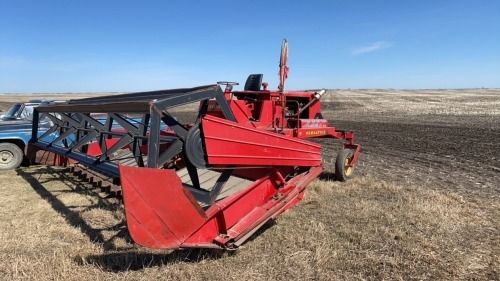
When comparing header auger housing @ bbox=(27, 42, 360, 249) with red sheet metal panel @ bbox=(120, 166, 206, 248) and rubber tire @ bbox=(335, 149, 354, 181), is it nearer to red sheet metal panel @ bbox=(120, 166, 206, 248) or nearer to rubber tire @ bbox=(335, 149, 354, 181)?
red sheet metal panel @ bbox=(120, 166, 206, 248)

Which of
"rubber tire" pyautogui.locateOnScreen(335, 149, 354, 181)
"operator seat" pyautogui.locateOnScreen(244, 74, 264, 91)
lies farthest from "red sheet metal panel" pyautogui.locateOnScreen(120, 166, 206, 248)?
"rubber tire" pyautogui.locateOnScreen(335, 149, 354, 181)

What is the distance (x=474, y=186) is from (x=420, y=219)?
2812mm

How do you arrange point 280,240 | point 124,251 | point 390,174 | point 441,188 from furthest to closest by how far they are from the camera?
1. point 390,174
2. point 441,188
3. point 280,240
4. point 124,251

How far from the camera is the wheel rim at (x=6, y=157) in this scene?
28.8ft

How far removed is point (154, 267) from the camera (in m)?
3.71

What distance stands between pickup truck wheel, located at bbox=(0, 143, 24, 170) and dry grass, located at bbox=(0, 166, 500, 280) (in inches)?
115

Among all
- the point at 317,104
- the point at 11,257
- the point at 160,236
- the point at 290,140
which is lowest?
the point at 11,257

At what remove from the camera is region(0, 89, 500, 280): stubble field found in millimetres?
3670

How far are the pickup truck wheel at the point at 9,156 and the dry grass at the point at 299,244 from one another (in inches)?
115

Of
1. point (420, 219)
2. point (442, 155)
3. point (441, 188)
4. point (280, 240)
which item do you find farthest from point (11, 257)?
point (442, 155)

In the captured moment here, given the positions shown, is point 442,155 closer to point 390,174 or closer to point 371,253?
point 390,174

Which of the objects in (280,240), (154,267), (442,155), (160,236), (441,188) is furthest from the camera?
(442,155)

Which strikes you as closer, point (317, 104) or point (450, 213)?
point (450, 213)

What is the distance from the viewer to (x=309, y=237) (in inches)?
177
